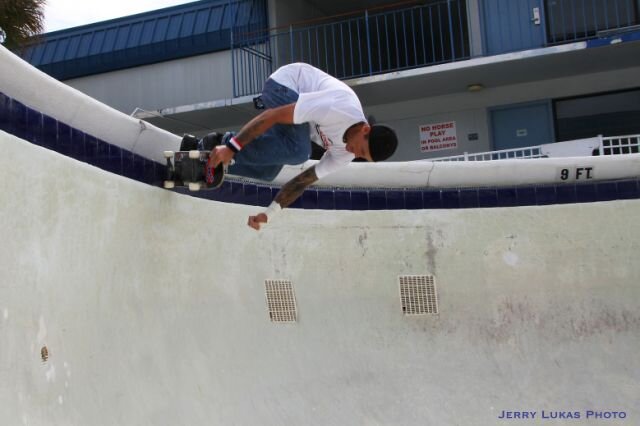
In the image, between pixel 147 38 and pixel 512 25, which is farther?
pixel 147 38

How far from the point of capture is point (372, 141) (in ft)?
11.7

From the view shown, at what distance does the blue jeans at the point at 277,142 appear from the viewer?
3818 mm

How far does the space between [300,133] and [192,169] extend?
27.0 inches

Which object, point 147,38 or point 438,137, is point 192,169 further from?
point 147,38

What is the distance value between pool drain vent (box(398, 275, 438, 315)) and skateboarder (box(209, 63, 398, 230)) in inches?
62.7

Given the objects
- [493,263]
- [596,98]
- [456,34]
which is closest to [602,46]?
[596,98]

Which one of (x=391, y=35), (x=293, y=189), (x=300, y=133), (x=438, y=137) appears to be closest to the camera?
(x=300, y=133)

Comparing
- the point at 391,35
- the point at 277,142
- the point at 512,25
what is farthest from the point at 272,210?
the point at 391,35

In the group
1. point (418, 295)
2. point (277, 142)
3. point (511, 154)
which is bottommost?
point (418, 295)

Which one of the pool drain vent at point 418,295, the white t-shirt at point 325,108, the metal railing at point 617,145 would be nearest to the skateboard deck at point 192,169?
the white t-shirt at point 325,108

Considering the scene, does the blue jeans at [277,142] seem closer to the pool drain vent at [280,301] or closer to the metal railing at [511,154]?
the pool drain vent at [280,301]

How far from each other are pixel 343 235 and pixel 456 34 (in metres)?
9.58

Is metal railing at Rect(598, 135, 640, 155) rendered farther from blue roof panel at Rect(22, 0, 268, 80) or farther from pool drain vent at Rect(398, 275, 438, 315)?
blue roof panel at Rect(22, 0, 268, 80)

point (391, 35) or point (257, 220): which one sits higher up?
point (391, 35)
